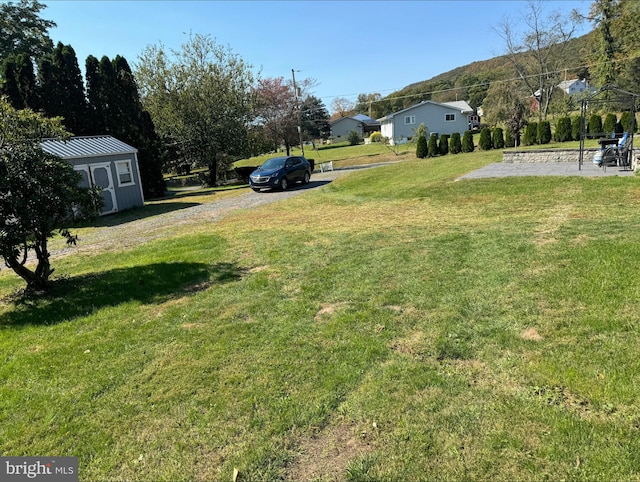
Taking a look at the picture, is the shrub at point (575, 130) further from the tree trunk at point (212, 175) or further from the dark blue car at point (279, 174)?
→ the tree trunk at point (212, 175)

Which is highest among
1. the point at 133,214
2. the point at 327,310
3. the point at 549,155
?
the point at 549,155

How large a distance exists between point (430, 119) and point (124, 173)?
136 ft

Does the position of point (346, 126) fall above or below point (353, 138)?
above

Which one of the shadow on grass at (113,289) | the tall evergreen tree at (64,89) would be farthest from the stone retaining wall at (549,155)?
the tall evergreen tree at (64,89)

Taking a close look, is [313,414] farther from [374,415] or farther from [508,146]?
[508,146]

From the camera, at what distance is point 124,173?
16719 mm

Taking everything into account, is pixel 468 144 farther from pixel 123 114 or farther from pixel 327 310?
pixel 327 310

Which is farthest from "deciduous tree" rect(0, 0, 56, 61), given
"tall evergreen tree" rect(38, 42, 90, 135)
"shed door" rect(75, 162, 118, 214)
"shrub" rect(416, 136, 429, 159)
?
"shrub" rect(416, 136, 429, 159)

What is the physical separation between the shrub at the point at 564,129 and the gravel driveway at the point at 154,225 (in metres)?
16.1

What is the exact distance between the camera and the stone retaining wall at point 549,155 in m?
15.4

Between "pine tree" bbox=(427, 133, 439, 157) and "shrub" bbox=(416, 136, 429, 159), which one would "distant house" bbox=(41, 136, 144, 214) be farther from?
"pine tree" bbox=(427, 133, 439, 157)

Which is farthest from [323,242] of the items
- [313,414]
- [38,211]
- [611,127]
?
[611,127]

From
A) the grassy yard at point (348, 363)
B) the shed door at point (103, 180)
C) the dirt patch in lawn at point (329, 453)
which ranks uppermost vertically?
the shed door at point (103, 180)

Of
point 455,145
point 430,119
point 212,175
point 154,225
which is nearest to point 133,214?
point 154,225
